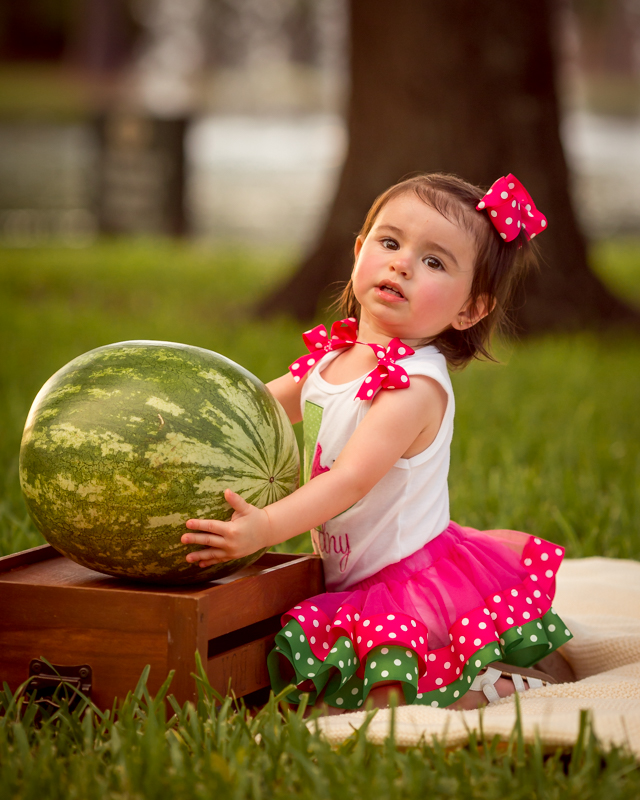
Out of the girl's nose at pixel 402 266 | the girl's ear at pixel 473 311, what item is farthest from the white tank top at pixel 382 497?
the girl's nose at pixel 402 266

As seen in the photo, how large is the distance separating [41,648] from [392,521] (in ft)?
2.98

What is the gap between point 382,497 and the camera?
250 cm

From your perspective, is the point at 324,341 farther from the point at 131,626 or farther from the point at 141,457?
the point at 131,626

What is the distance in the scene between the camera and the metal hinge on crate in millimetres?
2254

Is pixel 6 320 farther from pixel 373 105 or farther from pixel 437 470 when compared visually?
pixel 437 470

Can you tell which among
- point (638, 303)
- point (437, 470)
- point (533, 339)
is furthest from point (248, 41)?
point (437, 470)

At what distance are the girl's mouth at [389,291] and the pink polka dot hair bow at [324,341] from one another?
9.4 inches

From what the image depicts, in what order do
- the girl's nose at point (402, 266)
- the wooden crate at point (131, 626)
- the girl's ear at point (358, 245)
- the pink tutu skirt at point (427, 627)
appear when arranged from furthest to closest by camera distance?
the girl's ear at point (358, 245)
the girl's nose at point (402, 266)
the pink tutu skirt at point (427, 627)
the wooden crate at point (131, 626)

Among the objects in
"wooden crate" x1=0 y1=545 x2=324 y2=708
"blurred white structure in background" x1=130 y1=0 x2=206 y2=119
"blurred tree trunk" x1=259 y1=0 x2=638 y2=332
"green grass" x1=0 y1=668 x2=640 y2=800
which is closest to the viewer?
"green grass" x1=0 y1=668 x2=640 y2=800

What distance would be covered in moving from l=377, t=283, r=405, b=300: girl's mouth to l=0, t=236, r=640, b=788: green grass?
106 cm

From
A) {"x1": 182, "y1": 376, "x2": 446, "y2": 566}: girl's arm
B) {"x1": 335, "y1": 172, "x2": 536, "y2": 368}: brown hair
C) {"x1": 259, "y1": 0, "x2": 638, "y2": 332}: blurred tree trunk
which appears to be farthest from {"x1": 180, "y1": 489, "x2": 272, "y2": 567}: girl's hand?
{"x1": 259, "y1": 0, "x2": 638, "y2": 332}: blurred tree trunk

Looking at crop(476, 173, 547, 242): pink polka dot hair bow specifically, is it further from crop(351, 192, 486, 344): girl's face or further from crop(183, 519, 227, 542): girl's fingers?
crop(183, 519, 227, 542): girl's fingers

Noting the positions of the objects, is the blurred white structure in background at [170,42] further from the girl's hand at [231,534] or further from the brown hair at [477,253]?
the girl's hand at [231,534]

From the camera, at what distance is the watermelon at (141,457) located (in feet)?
7.14
